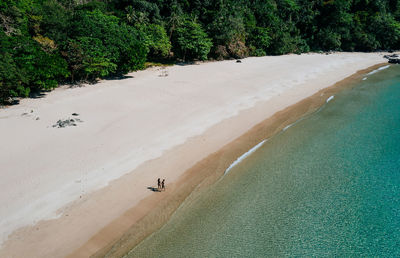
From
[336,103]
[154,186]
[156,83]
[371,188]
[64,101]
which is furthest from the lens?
[156,83]

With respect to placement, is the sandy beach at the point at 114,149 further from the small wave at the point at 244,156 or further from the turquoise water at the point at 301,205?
the turquoise water at the point at 301,205

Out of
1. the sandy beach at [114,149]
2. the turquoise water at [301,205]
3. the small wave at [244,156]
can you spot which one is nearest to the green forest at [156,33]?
the sandy beach at [114,149]

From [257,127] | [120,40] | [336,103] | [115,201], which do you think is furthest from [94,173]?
[336,103]

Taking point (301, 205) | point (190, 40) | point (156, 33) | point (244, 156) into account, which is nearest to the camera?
point (301, 205)

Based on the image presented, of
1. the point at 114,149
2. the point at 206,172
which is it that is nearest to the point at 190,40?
the point at 114,149

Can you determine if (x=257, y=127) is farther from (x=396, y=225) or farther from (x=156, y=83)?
(x=156, y=83)

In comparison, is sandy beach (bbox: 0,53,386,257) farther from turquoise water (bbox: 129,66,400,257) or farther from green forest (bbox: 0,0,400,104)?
green forest (bbox: 0,0,400,104)

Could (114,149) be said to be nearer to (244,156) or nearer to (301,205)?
(244,156)
